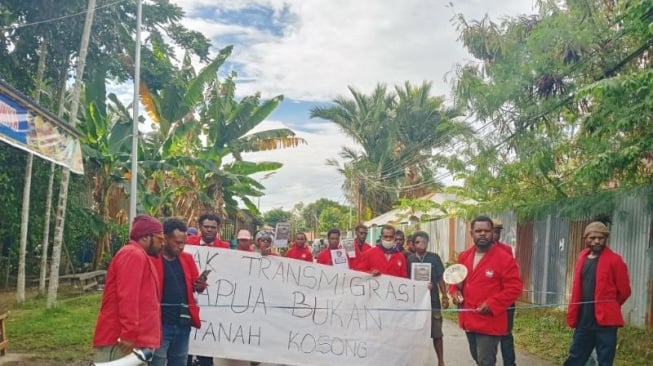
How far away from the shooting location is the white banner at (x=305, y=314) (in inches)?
260

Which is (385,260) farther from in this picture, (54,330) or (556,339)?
(54,330)

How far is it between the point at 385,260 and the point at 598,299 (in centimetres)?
261

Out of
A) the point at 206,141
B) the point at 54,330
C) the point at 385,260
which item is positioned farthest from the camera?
the point at 206,141

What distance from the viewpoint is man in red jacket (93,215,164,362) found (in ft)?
13.5

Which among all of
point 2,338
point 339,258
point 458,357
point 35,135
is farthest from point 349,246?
point 2,338

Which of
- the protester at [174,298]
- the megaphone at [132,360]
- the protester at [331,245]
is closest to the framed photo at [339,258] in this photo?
the protester at [331,245]

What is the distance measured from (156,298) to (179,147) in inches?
620

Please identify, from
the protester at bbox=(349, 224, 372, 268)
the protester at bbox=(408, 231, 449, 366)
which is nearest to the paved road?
the protester at bbox=(408, 231, 449, 366)

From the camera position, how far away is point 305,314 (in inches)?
267

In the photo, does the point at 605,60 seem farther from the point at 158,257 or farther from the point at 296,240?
the point at 158,257

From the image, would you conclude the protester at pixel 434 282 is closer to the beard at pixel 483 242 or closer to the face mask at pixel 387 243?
the face mask at pixel 387 243

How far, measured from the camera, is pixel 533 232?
12539mm

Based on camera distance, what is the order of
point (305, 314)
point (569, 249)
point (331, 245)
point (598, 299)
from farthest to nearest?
1. point (569, 249)
2. point (331, 245)
3. point (305, 314)
4. point (598, 299)

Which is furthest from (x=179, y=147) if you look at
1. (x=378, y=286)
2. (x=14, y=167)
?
(x=378, y=286)
